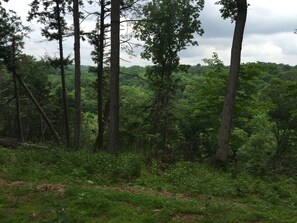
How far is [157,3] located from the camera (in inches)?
1072

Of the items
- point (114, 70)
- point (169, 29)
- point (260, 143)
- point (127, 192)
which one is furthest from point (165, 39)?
point (260, 143)

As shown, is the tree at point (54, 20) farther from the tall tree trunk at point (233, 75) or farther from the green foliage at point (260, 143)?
the green foliage at point (260, 143)

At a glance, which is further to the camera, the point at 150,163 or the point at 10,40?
the point at 10,40

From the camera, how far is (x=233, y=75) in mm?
14383

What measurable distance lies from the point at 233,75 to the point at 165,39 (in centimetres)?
1445

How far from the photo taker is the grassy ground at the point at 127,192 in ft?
24.7

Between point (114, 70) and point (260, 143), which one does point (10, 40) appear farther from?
point (260, 143)

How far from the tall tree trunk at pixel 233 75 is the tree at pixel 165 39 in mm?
11816

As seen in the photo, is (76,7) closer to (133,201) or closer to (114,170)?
(114,170)

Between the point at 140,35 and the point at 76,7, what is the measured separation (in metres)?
8.77

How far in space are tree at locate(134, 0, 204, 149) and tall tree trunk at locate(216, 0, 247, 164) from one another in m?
11.8

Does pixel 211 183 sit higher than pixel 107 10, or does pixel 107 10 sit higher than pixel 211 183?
pixel 107 10

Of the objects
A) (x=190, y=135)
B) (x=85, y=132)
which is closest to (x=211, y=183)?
(x=190, y=135)

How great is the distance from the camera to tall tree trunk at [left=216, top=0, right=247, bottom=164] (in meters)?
14.0
